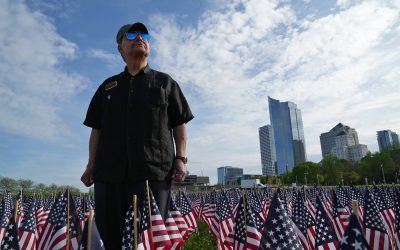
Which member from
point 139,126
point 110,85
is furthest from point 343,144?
point 139,126

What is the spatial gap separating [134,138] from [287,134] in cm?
18643


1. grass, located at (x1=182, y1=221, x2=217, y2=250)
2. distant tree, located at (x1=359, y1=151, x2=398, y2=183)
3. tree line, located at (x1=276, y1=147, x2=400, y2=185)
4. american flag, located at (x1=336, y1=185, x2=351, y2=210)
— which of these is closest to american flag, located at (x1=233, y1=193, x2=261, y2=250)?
grass, located at (x1=182, y1=221, x2=217, y2=250)

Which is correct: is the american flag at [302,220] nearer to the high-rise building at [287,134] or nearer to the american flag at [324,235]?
the american flag at [324,235]

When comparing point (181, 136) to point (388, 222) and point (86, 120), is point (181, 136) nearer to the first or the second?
point (86, 120)

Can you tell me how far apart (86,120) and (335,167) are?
91.8 m

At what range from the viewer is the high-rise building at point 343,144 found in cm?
16288

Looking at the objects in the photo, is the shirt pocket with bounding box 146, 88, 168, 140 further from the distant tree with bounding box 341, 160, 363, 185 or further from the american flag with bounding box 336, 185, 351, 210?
the distant tree with bounding box 341, 160, 363, 185

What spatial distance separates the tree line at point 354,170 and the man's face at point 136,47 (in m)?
69.5

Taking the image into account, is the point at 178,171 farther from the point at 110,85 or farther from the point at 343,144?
the point at 343,144

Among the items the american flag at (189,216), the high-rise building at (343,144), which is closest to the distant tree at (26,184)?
the american flag at (189,216)

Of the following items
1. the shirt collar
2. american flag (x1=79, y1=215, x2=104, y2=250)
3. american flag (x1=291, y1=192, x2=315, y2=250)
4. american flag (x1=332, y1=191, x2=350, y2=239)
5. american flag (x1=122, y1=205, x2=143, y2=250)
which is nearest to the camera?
american flag (x1=79, y1=215, x2=104, y2=250)

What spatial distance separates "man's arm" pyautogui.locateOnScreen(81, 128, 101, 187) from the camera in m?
3.72

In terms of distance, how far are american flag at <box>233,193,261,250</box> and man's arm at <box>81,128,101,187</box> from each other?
1991 millimetres

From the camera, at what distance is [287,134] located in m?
184
